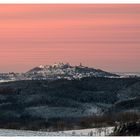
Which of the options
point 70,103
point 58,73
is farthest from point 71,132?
point 58,73

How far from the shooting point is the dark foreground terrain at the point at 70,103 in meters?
8.10

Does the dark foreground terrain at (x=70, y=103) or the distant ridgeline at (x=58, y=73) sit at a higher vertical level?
the distant ridgeline at (x=58, y=73)

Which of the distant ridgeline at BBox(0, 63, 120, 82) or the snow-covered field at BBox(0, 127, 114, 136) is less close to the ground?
the distant ridgeline at BBox(0, 63, 120, 82)

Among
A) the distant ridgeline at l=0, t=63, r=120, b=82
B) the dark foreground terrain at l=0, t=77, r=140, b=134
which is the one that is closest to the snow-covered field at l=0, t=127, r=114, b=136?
the dark foreground terrain at l=0, t=77, r=140, b=134

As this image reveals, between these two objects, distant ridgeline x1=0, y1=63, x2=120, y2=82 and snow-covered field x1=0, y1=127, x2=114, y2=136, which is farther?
distant ridgeline x1=0, y1=63, x2=120, y2=82

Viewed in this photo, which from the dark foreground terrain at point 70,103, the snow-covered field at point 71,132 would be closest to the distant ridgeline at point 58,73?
the dark foreground terrain at point 70,103

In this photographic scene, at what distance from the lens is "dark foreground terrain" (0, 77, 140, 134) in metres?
8.10

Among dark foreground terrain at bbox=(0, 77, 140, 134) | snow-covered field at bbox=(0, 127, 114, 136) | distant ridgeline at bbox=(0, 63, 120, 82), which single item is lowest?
snow-covered field at bbox=(0, 127, 114, 136)

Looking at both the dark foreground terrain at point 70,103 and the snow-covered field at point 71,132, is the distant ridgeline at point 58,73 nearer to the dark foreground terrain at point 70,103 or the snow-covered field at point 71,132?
the dark foreground terrain at point 70,103

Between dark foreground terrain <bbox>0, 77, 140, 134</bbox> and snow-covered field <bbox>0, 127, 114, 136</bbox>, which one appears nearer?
snow-covered field <bbox>0, 127, 114, 136</bbox>

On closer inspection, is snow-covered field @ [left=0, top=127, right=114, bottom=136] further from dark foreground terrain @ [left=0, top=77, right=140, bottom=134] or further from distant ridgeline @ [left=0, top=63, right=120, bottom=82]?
distant ridgeline @ [left=0, top=63, right=120, bottom=82]

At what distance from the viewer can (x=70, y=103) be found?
824 centimetres

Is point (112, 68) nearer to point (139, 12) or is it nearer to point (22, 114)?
point (139, 12)

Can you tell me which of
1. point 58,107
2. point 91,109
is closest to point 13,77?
point 58,107
